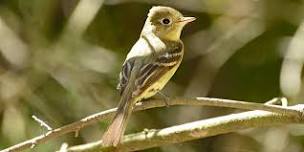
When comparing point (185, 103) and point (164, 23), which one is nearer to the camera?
point (185, 103)

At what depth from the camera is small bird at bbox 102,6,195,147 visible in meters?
3.25

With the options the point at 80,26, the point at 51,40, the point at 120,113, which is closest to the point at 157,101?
the point at 120,113

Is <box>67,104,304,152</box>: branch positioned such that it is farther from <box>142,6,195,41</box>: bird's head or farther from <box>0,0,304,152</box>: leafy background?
<box>0,0,304,152</box>: leafy background

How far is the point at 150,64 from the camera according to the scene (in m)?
3.77

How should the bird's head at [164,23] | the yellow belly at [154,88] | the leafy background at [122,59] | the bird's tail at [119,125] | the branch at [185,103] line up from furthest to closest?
the leafy background at [122,59], the bird's head at [164,23], the yellow belly at [154,88], the bird's tail at [119,125], the branch at [185,103]

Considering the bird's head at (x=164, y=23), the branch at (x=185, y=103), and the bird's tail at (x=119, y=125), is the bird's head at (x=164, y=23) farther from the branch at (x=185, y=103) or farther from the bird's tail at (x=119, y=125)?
the branch at (x=185, y=103)

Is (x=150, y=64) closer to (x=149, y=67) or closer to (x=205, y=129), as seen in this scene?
(x=149, y=67)

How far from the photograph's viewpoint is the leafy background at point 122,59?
5039mm

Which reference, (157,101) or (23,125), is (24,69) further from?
(157,101)

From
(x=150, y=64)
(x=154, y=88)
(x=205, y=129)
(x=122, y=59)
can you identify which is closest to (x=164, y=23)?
(x=150, y=64)

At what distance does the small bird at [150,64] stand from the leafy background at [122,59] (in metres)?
0.93

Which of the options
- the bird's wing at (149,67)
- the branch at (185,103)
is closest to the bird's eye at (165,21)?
the bird's wing at (149,67)

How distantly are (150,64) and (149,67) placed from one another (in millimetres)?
42

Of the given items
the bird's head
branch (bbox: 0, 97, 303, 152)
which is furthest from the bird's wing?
branch (bbox: 0, 97, 303, 152)
